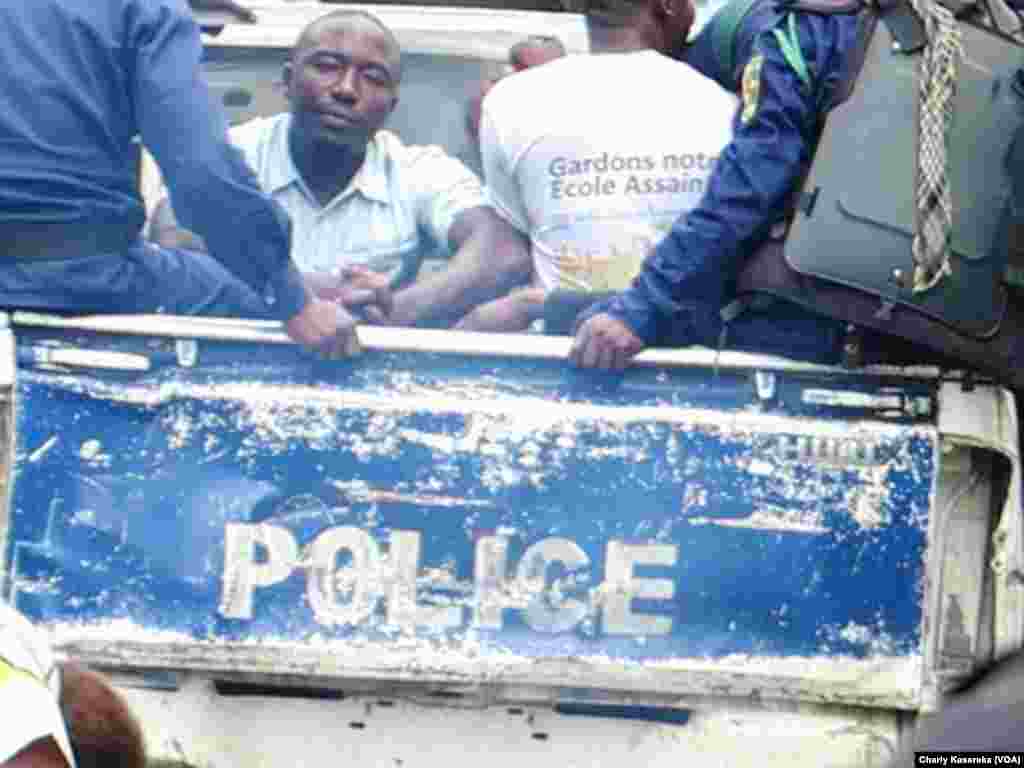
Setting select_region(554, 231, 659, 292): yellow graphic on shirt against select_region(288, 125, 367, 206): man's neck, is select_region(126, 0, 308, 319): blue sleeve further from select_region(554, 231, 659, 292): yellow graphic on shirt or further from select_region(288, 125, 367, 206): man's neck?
select_region(288, 125, 367, 206): man's neck

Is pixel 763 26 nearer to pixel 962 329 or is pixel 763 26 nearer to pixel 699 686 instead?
pixel 962 329

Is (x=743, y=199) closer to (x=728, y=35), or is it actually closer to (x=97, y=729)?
(x=728, y=35)

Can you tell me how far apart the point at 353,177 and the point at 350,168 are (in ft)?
0.08

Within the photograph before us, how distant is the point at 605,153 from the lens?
553cm

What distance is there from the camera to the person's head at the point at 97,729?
3154 millimetres

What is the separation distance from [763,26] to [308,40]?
140 centimetres

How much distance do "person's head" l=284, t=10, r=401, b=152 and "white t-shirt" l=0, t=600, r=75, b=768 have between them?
3483mm

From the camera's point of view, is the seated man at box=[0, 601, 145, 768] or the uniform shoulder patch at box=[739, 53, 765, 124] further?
the uniform shoulder patch at box=[739, 53, 765, 124]

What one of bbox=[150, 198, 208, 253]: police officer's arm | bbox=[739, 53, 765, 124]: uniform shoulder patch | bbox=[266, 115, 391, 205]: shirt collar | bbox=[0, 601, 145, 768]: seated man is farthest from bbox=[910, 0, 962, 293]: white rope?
bbox=[0, 601, 145, 768]: seated man

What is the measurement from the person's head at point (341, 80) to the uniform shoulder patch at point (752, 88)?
4.69 ft

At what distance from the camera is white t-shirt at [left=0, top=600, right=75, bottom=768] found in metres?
2.88

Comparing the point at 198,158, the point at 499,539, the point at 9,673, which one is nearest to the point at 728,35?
the point at 198,158

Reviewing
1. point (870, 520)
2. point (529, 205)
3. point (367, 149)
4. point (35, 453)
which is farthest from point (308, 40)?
point (870, 520)

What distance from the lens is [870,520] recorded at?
496 cm
